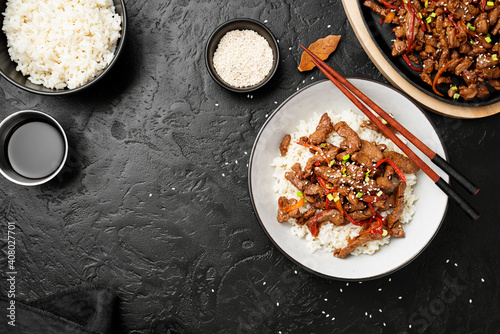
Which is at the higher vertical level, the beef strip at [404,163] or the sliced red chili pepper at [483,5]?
the sliced red chili pepper at [483,5]

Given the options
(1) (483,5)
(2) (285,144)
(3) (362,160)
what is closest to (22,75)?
(2) (285,144)

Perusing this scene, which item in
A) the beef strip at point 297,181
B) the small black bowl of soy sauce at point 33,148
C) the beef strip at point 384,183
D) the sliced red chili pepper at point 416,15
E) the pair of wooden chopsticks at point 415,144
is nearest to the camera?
the pair of wooden chopsticks at point 415,144

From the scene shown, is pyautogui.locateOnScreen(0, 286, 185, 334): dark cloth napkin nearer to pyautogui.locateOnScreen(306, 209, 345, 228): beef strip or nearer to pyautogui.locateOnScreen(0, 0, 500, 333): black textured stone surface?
pyautogui.locateOnScreen(0, 0, 500, 333): black textured stone surface

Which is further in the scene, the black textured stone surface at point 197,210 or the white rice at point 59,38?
the black textured stone surface at point 197,210

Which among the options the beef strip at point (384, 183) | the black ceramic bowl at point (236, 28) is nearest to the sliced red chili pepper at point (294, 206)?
the beef strip at point (384, 183)

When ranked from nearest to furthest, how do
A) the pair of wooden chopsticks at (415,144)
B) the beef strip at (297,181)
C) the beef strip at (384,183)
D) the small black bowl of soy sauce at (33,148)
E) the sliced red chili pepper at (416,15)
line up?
the pair of wooden chopsticks at (415,144)
the beef strip at (384,183)
the beef strip at (297,181)
the sliced red chili pepper at (416,15)
the small black bowl of soy sauce at (33,148)

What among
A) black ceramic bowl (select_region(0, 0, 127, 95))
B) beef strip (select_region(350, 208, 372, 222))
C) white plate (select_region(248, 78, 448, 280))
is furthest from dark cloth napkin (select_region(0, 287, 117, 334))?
beef strip (select_region(350, 208, 372, 222))

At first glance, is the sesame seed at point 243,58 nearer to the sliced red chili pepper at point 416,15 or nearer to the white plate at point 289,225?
the white plate at point 289,225

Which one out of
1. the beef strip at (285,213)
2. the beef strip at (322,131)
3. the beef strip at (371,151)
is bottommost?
the beef strip at (285,213)
